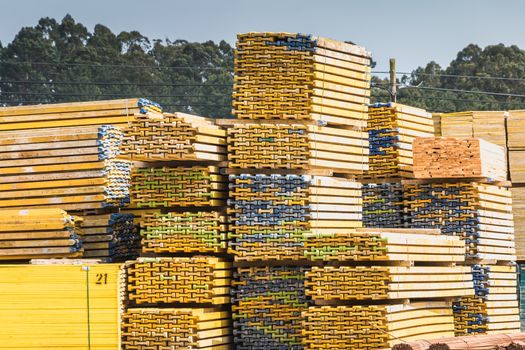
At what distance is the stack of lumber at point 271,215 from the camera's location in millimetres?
20359

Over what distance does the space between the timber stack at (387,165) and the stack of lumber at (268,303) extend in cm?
361

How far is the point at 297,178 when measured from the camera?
67.9ft

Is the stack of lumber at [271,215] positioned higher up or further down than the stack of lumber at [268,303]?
higher up

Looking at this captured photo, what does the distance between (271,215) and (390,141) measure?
398 centimetres

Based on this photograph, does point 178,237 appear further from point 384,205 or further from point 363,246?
point 384,205

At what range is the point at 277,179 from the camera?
20.6 meters

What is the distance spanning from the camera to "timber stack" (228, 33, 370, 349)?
2042 cm

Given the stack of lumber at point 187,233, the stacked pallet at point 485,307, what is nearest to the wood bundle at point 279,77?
the stack of lumber at point 187,233

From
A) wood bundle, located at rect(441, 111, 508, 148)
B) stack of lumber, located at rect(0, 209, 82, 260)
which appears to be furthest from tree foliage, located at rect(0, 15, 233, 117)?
stack of lumber, located at rect(0, 209, 82, 260)

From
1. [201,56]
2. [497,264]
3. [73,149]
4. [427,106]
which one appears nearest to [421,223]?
[497,264]

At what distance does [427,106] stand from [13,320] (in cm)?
4228

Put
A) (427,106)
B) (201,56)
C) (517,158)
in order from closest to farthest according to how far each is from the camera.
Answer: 1. (517,158)
2. (427,106)
3. (201,56)

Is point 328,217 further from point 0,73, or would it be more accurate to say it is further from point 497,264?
point 0,73

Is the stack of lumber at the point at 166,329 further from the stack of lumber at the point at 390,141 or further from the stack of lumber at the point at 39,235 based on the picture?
the stack of lumber at the point at 390,141
